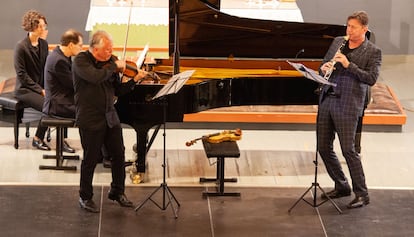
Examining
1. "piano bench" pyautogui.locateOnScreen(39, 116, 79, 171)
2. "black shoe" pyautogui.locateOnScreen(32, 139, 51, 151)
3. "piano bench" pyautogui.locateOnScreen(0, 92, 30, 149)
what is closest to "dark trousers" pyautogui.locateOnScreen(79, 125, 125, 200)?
"piano bench" pyautogui.locateOnScreen(39, 116, 79, 171)

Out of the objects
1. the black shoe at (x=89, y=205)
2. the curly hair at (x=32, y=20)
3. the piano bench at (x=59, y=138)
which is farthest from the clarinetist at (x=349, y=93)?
the curly hair at (x=32, y=20)

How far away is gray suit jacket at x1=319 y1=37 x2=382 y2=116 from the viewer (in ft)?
24.9

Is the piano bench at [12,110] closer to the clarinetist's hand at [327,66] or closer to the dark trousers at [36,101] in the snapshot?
the dark trousers at [36,101]

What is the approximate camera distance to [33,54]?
9273mm

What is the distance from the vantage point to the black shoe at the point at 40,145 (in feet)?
30.0

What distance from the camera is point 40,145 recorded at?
9164 millimetres

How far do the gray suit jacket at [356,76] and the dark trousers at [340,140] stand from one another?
75 millimetres

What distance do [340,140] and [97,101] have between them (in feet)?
6.85

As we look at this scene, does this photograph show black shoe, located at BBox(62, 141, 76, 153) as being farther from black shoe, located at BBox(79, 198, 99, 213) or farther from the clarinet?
the clarinet

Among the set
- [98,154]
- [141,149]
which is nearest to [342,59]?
[141,149]

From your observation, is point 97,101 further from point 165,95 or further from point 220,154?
point 220,154

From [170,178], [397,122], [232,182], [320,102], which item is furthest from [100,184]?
[397,122]

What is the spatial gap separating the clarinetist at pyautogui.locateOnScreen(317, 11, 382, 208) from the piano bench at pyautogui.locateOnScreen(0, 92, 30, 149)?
3.09 metres

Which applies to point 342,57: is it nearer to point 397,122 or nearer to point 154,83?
point 154,83
